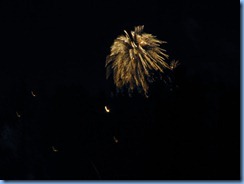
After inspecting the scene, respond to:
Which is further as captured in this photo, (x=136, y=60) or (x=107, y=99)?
(x=107, y=99)

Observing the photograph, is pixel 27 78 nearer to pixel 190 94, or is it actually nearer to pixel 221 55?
pixel 190 94

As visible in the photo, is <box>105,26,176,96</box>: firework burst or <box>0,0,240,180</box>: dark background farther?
<box>0,0,240,180</box>: dark background

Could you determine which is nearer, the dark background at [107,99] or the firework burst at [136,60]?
the firework burst at [136,60]

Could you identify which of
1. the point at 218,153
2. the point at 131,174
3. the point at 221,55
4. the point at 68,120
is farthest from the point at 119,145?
the point at 221,55
